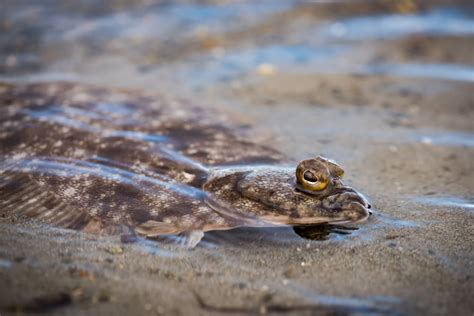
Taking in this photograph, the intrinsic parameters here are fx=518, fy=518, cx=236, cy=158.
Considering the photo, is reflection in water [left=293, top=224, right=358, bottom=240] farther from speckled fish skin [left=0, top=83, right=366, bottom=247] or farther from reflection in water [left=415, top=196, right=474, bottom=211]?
reflection in water [left=415, top=196, right=474, bottom=211]

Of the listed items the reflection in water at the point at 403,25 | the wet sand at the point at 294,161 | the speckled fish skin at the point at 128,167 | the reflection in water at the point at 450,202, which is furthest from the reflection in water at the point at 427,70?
the reflection in water at the point at 450,202

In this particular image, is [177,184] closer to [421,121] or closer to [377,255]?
[377,255]

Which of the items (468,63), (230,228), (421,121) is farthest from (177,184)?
(468,63)

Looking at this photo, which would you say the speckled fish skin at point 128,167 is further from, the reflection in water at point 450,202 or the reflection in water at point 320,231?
the reflection in water at point 450,202

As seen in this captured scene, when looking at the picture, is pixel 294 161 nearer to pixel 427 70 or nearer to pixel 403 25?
pixel 427 70

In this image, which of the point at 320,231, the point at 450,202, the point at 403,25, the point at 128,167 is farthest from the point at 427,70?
the point at 128,167

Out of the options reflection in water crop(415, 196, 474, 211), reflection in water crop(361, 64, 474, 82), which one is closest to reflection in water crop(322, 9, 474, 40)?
reflection in water crop(361, 64, 474, 82)
